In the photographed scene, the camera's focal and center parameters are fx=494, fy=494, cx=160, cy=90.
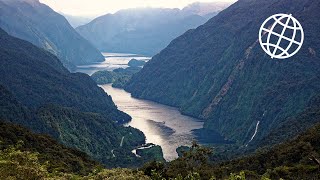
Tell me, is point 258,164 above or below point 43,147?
above

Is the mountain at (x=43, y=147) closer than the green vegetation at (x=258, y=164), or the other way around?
the green vegetation at (x=258, y=164)

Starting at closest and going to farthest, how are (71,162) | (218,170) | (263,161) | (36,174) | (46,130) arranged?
(36,174), (218,170), (263,161), (71,162), (46,130)

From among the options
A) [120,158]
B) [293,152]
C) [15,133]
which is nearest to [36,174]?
[293,152]

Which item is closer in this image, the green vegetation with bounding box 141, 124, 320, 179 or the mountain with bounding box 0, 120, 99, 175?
the green vegetation with bounding box 141, 124, 320, 179

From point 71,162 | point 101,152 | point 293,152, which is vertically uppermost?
point 293,152

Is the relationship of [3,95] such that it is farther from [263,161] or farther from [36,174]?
[36,174]

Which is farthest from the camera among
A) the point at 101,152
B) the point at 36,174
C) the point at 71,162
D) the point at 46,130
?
the point at 101,152

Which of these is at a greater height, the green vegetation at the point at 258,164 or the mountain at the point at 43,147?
the green vegetation at the point at 258,164

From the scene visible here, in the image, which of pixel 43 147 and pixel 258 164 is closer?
pixel 258 164

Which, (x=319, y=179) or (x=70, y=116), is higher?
(x=319, y=179)

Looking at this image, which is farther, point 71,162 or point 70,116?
point 70,116

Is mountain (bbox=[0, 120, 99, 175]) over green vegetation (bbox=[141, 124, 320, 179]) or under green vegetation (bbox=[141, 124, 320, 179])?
under
